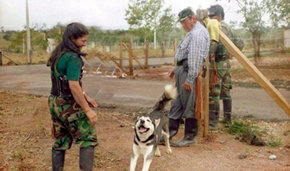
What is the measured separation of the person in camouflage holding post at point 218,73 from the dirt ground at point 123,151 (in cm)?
41

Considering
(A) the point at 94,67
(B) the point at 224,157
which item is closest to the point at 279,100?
(B) the point at 224,157

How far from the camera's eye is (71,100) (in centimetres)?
352

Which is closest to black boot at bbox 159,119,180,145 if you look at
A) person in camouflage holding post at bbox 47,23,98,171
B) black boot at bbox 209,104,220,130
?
black boot at bbox 209,104,220,130

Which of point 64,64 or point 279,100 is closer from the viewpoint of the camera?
point 64,64

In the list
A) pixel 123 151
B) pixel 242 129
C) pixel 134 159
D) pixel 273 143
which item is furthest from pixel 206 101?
pixel 134 159

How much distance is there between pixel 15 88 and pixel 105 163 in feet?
29.4

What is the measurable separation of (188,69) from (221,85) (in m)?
1.45

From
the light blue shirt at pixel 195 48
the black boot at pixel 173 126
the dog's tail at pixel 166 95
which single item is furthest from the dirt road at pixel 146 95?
the dog's tail at pixel 166 95

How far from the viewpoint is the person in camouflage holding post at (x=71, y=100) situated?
132 inches

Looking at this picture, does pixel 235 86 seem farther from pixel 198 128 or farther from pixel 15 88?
pixel 15 88

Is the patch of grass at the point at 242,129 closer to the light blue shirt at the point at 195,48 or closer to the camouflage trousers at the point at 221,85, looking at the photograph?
the camouflage trousers at the point at 221,85

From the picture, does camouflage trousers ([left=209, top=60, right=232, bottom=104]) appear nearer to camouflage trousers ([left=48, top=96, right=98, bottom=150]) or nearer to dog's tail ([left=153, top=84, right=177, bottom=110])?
dog's tail ([left=153, top=84, right=177, bottom=110])

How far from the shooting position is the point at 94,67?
17.8 metres

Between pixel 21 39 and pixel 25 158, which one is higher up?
pixel 21 39
